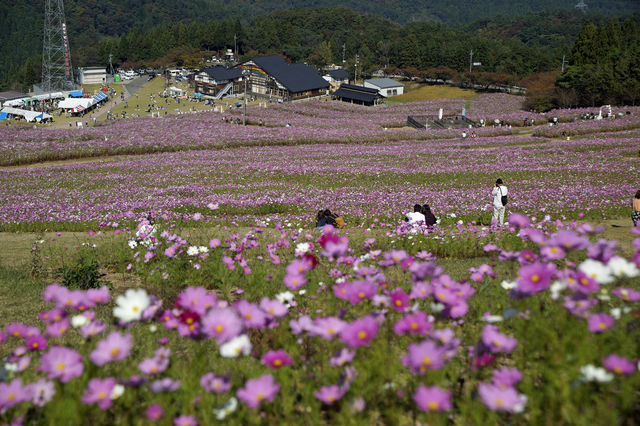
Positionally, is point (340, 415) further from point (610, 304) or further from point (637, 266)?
point (610, 304)

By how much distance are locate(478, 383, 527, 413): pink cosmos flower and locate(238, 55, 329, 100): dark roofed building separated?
8419 centimetres

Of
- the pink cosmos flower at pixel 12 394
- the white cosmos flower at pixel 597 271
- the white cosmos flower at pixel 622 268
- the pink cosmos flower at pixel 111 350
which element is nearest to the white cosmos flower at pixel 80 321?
the pink cosmos flower at pixel 111 350

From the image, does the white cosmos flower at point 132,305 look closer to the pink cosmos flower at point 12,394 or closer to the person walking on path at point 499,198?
the pink cosmos flower at point 12,394

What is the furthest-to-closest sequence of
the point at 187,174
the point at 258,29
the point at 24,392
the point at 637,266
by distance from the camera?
the point at 258,29 → the point at 187,174 → the point at 637,266 → the point at 24,392

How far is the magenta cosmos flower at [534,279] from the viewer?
3342 mm

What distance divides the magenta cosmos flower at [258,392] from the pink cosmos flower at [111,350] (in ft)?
2.82

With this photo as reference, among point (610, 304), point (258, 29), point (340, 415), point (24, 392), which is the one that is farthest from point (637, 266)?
Answer: point (258, 29)

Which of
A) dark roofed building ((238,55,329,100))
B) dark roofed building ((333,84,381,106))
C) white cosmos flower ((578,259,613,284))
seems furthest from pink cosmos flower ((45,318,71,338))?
dark roofed building ((333,84,381,106))

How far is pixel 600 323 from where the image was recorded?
307 centimetres

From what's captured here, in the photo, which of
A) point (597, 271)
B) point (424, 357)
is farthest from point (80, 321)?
point (597, 271)

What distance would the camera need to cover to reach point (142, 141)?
133 ft

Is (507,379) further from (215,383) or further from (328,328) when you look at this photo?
(215,383)

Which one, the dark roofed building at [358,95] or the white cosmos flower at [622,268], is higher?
the dark roofed building at [358,95]

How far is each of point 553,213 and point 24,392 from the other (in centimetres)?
1673
